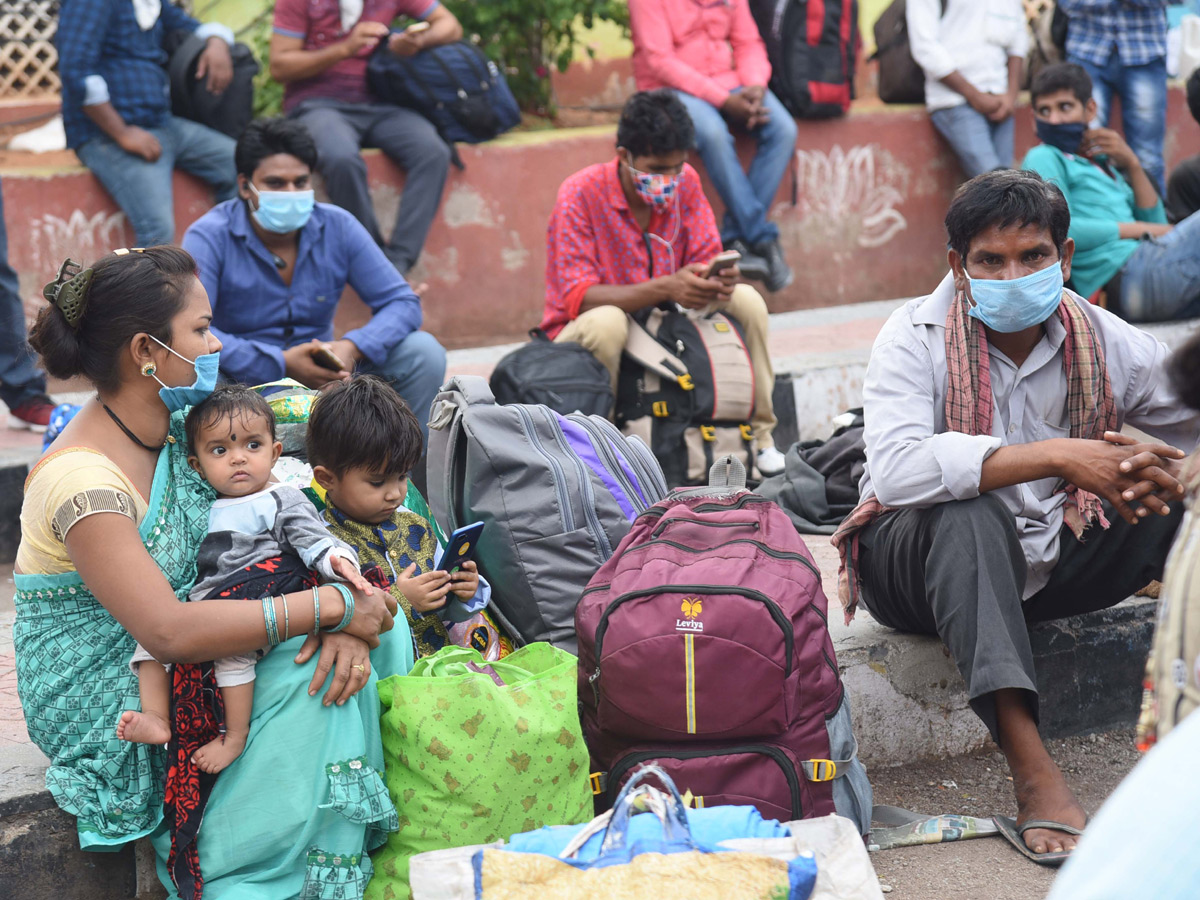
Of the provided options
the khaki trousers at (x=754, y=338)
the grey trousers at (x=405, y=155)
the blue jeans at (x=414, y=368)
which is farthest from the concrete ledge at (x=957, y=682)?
the grey trousers at (x=405, y=155)

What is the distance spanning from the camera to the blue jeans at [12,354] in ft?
16.1

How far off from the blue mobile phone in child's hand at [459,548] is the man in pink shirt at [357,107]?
130 inches

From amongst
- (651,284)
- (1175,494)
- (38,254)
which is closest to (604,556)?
(1175,494)

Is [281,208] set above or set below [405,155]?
above

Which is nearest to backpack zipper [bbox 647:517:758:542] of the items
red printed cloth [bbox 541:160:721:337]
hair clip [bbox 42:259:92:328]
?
hair clip [bbox 42:259:92:328]

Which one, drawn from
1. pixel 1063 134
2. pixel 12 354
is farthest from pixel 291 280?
pixel 1063 134

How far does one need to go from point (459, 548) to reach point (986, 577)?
1.15m

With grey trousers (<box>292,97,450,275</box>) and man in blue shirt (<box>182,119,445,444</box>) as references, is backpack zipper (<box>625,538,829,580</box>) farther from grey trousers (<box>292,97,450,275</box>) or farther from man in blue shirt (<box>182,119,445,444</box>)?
grey trousers (<box>292,97,450,275</box>)

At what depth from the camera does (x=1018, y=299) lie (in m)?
3.07

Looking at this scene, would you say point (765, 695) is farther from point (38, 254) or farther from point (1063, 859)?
point (38, 254)

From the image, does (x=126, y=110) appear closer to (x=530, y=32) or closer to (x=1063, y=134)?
(x=530, y=32)

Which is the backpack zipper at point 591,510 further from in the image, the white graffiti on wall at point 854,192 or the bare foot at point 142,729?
the white graffiti on wall at point 854,192

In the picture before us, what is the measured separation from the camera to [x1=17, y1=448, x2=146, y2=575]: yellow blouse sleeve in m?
2.45

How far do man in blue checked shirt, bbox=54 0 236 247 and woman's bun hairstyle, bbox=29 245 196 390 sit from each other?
3.13 meters
